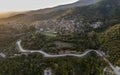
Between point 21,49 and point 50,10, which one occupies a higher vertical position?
point 50,10

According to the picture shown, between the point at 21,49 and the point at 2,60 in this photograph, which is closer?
the point at 2,60

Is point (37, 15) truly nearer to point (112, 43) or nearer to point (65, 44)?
point (65, 44)

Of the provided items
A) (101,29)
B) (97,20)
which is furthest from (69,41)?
(97,20)

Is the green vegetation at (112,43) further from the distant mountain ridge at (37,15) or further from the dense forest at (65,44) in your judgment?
the distant mountain ridge at (37,15)

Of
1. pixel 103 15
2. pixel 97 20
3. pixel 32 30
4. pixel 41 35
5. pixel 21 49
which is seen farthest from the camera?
pixel 103 15

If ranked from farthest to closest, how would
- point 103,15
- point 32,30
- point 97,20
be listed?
1. point 103,15
2. point 97,20
3. point 32,30

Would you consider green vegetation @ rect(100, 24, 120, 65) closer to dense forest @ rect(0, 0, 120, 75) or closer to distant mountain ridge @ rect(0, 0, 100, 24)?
dense forest @ rect(0, 0, 120, 75)

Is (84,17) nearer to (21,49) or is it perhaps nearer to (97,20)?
(97,20)

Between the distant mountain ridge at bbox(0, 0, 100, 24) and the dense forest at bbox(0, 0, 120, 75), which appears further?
the distant mountain ridge at bbox(0, 0, 100, 24)

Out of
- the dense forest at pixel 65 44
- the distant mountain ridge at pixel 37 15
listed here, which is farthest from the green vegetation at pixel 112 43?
the distant mountain ridge at pixel 37 15

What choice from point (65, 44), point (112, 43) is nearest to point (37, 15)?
point (65, 44)

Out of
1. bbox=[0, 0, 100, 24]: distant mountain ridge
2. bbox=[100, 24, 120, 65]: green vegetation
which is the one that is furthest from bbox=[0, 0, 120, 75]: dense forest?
bbox=[0, 0, 100, 24]: distant mountain ridge
